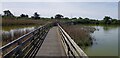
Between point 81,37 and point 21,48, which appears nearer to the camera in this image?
point 21,48

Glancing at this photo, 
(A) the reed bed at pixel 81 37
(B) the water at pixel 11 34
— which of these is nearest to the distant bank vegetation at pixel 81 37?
(A) the reed bed at pixel 81 37

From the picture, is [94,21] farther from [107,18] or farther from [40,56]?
[40,56]

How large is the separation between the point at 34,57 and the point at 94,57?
7.58 m

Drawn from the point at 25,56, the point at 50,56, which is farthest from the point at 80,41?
the point at 25,56

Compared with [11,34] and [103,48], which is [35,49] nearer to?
[11,34]

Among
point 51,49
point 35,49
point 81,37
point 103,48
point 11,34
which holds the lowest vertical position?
point 103,48

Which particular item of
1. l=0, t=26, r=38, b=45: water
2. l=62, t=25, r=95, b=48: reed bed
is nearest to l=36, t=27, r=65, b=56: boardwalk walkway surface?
l=0, t=26, r=38, b=45: water

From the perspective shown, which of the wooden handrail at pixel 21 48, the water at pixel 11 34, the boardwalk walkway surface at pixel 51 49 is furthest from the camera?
the water at pixel 11 34

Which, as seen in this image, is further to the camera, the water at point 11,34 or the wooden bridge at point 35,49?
the water at point 11,34

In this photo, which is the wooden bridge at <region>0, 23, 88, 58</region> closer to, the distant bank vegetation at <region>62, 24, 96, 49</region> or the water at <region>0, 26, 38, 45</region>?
the water at <region>0, 26, 38, 45</region>

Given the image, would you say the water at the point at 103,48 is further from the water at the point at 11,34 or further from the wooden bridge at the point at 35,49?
the wooden bridge at the point at 35,49

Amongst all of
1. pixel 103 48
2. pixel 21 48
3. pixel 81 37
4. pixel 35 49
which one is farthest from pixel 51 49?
pixel 81 37

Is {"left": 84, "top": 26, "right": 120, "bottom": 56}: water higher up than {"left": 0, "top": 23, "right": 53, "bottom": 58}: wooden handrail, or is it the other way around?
{"left": 0, "top": 23, "right": 53, "bottom": 58}: wooden handrail

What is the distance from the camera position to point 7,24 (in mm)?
42375
